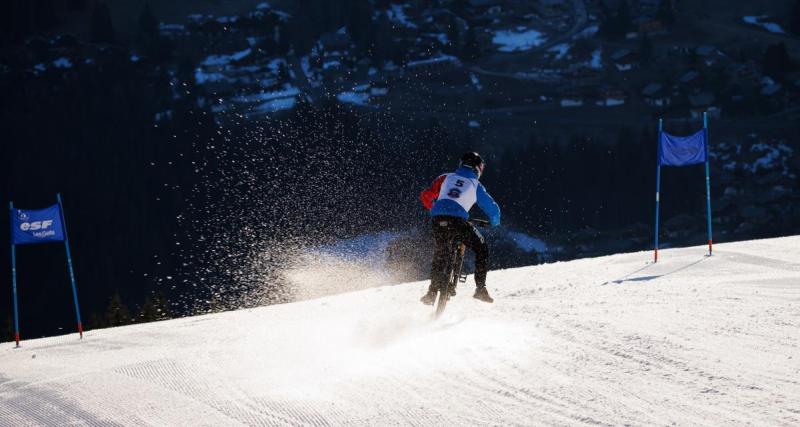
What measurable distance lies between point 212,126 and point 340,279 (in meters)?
32.1

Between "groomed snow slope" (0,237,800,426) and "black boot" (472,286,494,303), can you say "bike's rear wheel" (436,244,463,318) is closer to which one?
"groomed snow slope" (0,237,800,426)

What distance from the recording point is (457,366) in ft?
24.8

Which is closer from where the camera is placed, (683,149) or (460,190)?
(460,190)

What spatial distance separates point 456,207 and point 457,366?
3.01m

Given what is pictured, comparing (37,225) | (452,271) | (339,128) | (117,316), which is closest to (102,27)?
(339,128)

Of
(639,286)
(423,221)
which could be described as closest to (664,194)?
(423,221)

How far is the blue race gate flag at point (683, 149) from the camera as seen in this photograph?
1741 centimetres

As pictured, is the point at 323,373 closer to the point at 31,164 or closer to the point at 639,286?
the point at 639,286

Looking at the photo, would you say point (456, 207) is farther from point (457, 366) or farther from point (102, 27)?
point (102, 27)

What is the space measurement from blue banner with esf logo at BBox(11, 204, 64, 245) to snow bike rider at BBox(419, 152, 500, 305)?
262 inches

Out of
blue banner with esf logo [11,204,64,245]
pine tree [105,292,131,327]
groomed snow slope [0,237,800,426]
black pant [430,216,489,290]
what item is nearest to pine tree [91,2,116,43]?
pine tree [105,292,131,327]

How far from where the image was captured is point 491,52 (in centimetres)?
10881

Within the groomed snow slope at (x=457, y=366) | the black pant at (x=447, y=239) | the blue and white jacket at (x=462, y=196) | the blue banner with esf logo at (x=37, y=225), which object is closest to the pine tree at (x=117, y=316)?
the blue banner with esf logo at (x=37, y=225)

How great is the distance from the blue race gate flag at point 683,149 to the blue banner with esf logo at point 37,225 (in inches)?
441
